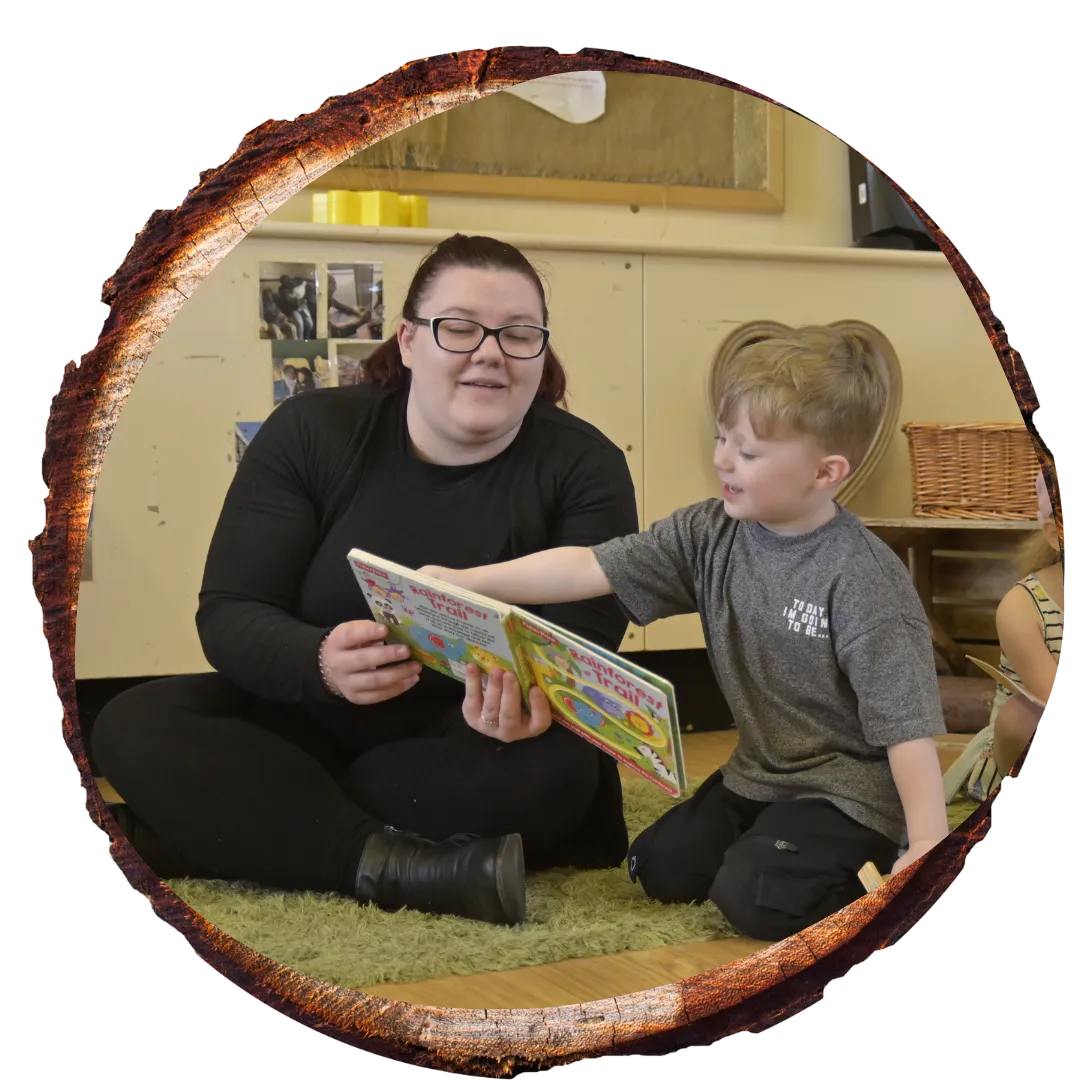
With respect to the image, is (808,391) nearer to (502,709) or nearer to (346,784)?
(502,709)

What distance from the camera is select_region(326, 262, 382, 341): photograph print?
1228 millimetres

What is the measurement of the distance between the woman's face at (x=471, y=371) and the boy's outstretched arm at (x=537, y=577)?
0.28ft

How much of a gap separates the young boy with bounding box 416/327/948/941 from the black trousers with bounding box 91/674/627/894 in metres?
0.05

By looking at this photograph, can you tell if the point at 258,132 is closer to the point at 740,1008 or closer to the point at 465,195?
the point at 465,195

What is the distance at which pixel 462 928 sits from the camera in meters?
1.25

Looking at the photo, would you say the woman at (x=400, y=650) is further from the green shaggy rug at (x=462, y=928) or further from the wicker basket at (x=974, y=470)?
the wicker basket at (x=974, y=470)

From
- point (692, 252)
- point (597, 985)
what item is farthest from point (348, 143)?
point (597, 985)

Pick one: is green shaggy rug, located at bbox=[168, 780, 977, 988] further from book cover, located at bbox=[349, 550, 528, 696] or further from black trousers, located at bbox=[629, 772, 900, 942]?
book cover, located at bbox=[349, 550, 528, 696]

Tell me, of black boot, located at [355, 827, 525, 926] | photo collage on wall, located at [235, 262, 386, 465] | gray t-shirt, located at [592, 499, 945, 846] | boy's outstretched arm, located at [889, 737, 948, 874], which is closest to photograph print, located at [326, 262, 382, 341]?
photo collage on wall, located at [235, 262, 386, 465]

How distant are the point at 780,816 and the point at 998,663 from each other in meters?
0.20

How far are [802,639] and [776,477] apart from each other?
11cm

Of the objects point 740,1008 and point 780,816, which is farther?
point 740,1008

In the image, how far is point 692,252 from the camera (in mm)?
1268

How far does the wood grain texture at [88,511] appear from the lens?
50.1 inches
